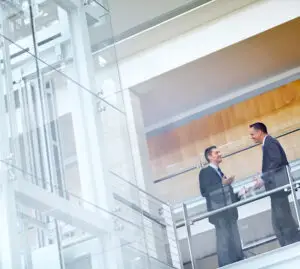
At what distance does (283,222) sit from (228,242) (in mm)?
344

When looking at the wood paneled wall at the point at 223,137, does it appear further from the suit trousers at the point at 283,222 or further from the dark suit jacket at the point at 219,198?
the suit trousers at the point at 283,222

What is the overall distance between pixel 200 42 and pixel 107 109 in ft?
10.5

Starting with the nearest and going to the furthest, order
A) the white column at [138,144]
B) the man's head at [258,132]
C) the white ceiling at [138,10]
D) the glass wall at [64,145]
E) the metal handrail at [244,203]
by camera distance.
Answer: the glass wall at [64,145] → the metal handrail at [244,203] → the man's head at [258,132] → the white ceiling at [138,10] → the white column at [138,144]

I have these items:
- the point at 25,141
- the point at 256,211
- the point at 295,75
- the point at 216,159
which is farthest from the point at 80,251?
the point at 295,75

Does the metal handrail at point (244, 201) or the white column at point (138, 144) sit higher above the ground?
the white column at point (138, 144)

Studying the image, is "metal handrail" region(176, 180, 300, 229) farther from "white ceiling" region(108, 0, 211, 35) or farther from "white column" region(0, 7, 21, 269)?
"white ceiling" region(108, 0, 211, 35)

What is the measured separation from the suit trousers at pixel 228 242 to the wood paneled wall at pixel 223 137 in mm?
1971

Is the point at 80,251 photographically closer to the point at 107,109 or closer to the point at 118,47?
the point at 107,109

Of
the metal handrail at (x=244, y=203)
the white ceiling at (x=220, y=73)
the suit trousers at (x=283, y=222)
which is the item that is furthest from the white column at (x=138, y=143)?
the suit trousers at (x=283, y=222)

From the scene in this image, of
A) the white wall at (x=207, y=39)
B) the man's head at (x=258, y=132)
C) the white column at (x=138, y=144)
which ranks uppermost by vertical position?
the white wall at (x=207, y=39)

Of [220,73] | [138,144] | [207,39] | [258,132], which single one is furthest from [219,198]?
[220,73]

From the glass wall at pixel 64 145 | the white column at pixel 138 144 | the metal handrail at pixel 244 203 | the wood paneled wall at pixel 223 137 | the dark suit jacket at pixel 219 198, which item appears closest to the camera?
the glass wall at pixel 64 145

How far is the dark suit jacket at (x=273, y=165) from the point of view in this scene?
185 inches

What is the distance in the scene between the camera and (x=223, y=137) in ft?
25.1
